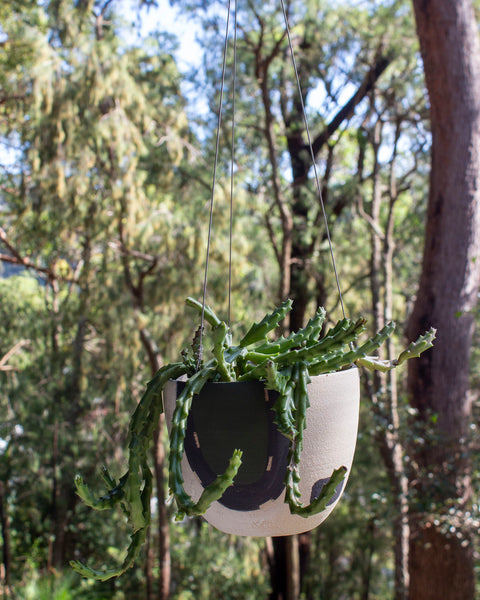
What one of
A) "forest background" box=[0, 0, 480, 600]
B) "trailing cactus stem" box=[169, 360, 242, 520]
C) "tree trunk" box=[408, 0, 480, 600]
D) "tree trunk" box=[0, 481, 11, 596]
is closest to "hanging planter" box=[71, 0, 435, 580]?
"trailing cactus stem" box=[169, 360, 242, 520]

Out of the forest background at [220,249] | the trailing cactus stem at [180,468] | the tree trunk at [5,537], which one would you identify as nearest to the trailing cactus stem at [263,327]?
the trailing cactus stem at [180,468]

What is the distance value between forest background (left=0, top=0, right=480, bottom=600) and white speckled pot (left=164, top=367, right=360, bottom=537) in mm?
1860

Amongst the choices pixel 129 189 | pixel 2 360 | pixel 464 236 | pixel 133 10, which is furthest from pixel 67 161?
pixel 464 236

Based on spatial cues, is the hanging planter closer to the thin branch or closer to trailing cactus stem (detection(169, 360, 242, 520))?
trailing cactus stem (detection(169, 360, 242, 520))

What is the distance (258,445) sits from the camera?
27.5 inches

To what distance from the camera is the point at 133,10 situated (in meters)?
4.19

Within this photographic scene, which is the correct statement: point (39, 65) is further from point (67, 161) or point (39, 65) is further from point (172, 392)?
point (172, 392)

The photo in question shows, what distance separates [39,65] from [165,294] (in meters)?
1.63

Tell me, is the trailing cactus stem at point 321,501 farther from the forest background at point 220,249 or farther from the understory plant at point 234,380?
the forest background at point 220,249

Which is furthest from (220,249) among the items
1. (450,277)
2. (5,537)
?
(5,537)

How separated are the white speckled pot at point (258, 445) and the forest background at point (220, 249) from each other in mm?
1860

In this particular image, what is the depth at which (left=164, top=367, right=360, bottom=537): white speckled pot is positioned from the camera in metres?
0.69

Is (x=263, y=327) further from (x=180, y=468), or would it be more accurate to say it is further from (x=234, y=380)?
(x=180, y=468)

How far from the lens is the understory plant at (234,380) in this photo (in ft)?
2.09
